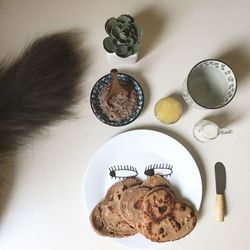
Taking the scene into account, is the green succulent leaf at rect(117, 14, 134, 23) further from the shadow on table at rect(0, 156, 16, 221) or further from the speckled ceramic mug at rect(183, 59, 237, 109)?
the shadow on table at rect(0, 156, 16, 221)

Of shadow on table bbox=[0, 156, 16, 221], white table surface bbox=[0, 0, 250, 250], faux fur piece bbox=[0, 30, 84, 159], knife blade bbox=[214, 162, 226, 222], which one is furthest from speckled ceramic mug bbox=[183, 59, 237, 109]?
shadow on table bbox=[0, 156, 16, 221]

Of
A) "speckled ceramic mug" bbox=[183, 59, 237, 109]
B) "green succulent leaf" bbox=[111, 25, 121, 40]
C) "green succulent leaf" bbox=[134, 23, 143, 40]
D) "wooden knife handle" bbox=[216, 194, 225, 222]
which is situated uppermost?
"green succulent leaf" bbox=[111, 25, 121, 40]

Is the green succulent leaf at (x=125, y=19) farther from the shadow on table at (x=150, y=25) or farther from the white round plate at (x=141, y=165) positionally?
the white round plate at (x=141, y=165)

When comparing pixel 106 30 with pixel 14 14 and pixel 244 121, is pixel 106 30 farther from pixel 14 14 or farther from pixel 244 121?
pixel 244 121

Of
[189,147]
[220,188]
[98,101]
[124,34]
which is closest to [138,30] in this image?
[124,34]

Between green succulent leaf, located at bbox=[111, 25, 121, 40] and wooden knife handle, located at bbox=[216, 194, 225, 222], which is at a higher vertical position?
green succulent leaf, located at bbox=[111, 25, 121, 40]
